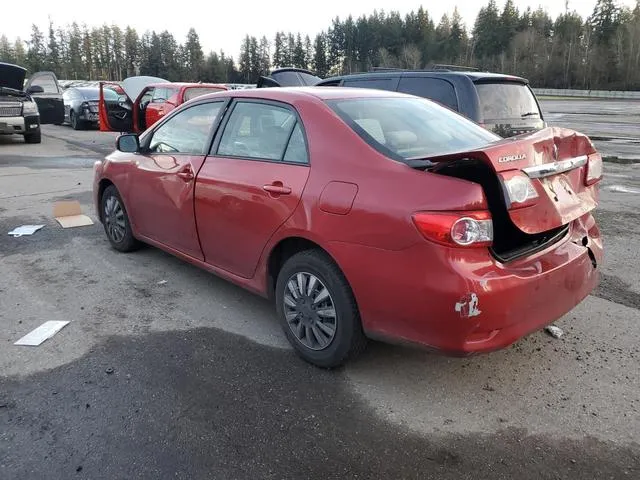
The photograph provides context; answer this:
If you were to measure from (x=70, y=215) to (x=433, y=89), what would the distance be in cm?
477

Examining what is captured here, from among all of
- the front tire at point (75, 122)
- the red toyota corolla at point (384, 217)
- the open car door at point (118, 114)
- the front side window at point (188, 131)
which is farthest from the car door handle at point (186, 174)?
the front tire at point (75, 122)

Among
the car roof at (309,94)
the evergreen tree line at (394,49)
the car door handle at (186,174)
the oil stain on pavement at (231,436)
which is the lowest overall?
the oil stain on pavement at (231,436)

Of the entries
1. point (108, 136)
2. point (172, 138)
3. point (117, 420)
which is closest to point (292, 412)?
point (117, 420)

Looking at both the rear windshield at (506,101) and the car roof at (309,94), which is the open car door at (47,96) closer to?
the rear windshield at (506,101)

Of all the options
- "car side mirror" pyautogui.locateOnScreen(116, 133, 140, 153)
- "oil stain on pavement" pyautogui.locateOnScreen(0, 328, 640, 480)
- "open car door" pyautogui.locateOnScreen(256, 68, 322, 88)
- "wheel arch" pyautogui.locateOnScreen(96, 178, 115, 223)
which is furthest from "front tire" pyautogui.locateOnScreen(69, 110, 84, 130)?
"oil stain on pavement" pyautogui.locateOnScreen(0, 328, 640, 480)

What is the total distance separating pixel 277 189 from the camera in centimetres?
319

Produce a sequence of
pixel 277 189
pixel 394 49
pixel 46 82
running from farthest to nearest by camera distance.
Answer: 1. pixel 394 49
2. pixel 46 82
3. pixel 277 189

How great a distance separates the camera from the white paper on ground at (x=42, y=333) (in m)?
3.43

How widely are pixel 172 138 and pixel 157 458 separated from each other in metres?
2.80

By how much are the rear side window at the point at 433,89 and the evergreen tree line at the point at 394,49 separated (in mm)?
72610

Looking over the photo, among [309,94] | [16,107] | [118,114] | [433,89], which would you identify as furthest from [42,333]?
[118,114]

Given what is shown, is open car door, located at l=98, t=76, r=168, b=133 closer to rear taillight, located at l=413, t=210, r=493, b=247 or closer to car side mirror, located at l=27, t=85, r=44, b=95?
car side mirror, located at l=27, t=85, r=44, b=95

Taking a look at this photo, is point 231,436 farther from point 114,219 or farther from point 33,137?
point 33,137

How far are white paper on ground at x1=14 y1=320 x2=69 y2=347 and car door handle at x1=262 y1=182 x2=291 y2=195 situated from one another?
1.78 metres
